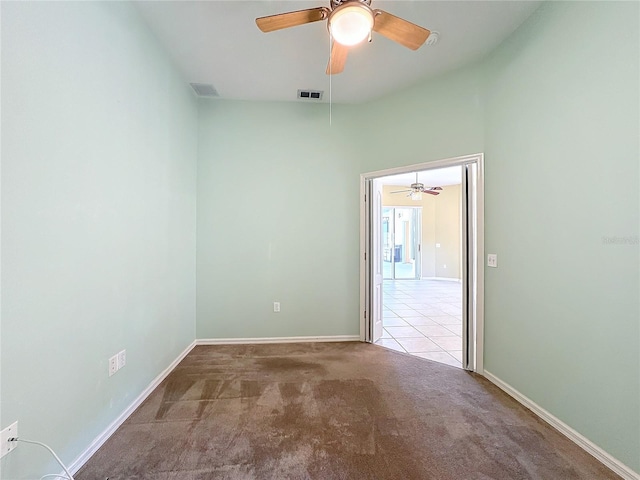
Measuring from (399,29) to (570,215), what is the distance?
5.24 ft

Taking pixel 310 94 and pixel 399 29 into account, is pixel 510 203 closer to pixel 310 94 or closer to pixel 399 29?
pixel 399 29

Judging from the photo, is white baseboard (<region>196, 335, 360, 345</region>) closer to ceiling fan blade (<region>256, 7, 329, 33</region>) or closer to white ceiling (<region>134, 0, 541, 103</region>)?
white ceiling (<region>134, 0, 541, 103</region>)

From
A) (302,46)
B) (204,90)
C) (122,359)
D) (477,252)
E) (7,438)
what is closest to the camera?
(7,438)

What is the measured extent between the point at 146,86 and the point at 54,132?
1106 mm

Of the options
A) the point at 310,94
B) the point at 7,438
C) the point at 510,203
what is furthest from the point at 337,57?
the point at 7,438

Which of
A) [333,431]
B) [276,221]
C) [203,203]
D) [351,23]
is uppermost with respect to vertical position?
[351,23]

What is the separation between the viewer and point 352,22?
1.51 meters

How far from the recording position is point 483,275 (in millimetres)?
2607

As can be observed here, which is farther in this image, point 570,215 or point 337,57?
point 337,57

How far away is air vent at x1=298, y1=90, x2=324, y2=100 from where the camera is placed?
3207mm

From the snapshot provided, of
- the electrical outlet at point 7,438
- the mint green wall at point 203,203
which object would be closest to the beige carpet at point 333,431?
the mint green wall at point 203,203

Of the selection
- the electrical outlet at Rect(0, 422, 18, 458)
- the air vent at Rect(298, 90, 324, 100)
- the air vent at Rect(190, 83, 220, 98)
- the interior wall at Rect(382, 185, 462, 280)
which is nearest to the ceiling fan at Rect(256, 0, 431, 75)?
the air vent at Rect(298, 90, 324, 100)

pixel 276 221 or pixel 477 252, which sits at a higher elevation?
pixel 276 221

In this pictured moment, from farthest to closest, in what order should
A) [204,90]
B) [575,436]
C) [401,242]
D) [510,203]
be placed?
1. [401,242]
2. [204,90]
3. [510,203]
4. [575,436]
